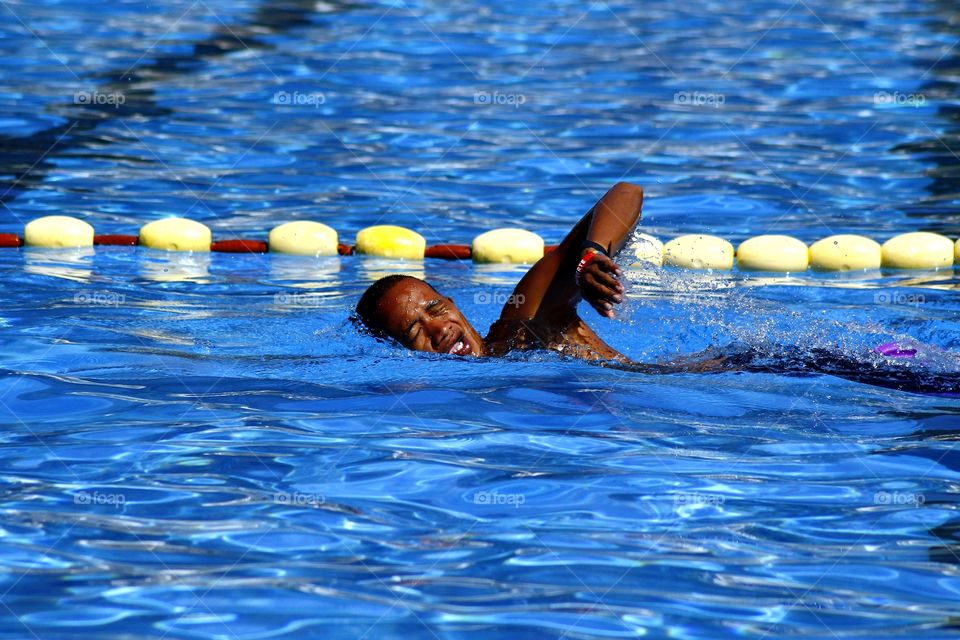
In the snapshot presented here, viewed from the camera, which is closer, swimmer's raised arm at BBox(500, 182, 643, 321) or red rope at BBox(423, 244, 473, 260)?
swimmer's raised arm at BBox(500, 182, 643, 321)

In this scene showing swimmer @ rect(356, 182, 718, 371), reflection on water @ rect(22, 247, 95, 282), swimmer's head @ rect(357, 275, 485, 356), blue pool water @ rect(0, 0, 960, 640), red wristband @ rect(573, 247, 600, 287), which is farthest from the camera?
Result: reflection on water @ rect(22, 247, 95, 282)

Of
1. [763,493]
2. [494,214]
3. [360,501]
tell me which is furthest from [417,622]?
[494,214]

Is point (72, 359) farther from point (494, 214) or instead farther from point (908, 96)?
point (908, 96)

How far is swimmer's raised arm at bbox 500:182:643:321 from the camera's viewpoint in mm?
3994

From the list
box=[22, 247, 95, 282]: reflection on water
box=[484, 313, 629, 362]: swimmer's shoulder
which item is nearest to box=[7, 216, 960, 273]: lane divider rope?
box=[22, 247, 95, 282]: reflection on water

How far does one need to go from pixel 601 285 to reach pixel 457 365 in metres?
0.85

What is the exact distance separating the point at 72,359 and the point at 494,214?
13.0 ft

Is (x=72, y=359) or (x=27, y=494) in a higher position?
(x=72, y=359)

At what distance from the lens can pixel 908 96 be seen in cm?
1056

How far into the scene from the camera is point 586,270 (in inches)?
159

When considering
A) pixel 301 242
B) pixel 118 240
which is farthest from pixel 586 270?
pixel 118 240

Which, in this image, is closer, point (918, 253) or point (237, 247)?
point (918, 253)

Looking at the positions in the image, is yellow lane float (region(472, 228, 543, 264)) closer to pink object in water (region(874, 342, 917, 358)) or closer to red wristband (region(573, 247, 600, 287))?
pink object in water (region(874, 342, 917, 358))

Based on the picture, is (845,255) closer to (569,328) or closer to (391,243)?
(391,243)
